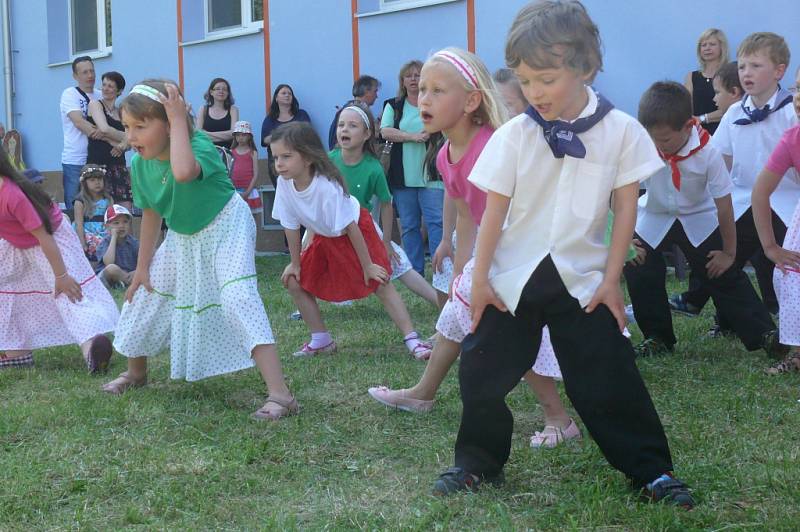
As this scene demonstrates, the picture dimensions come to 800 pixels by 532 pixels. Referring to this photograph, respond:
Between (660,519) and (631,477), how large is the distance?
0.81 ft

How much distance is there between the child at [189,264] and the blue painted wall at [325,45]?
499 cm

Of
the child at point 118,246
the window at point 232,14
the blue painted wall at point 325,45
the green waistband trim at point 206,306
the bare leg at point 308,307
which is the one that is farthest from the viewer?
the window at point 232,14

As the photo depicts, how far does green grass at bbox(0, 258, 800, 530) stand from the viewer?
285 centimetres

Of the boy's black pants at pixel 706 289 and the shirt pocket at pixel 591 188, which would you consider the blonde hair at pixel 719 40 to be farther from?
the shirt pocket at pixel 591 188

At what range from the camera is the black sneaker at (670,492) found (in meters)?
2.79

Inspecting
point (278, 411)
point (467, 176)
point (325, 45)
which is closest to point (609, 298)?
point (467, 176)

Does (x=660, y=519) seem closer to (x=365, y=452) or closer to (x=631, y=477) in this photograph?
(x=631, y=477)

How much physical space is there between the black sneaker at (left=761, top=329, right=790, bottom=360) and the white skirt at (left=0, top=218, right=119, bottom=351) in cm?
334

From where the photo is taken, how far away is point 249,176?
11.4 m

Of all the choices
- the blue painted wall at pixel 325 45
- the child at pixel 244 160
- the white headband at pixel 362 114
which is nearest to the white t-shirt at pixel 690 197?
the white headband at pixel 362 114

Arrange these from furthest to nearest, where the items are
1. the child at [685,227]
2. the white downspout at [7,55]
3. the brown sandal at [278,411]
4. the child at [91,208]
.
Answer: the white downspout at [7,55] < the child at [91,208] < the child at [685,227] < the brown sandal at [278,411]

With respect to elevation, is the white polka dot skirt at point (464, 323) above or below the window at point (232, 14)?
below

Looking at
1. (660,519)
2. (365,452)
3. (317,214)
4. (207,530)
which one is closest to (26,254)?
(317,214)

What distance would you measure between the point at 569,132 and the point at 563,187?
0.51 feet
